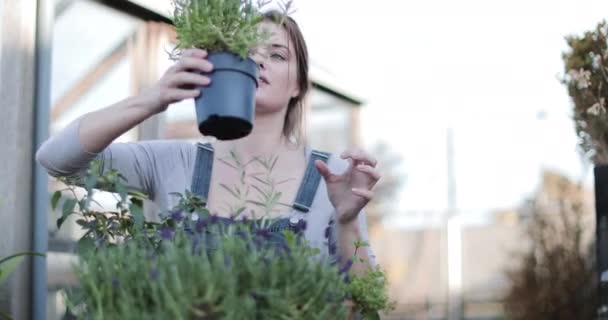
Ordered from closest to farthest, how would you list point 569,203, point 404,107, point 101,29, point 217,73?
point 217,73 → point 101,29 → point 569,203 → point 404,107

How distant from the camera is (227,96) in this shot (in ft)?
4.42

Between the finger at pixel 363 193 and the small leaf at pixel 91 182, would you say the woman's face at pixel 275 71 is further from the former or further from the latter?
the small leaf at pixel 91 182

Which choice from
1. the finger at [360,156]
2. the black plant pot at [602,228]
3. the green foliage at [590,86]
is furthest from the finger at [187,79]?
the green foliage at [590,86]

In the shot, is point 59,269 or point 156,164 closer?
point 156,164

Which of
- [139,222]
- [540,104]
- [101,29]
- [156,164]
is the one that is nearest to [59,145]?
[139,222]

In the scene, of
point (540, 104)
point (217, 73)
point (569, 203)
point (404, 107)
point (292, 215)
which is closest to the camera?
point (217, 73)

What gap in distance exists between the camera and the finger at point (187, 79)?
4.38 feet

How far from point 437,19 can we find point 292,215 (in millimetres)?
6130

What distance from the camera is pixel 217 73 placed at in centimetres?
136

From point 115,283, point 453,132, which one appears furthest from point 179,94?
point 453,132

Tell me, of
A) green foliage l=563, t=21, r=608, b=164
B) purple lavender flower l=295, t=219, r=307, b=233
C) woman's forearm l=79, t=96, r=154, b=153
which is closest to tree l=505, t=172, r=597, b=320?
green foliage l=563, t=21, r=608, b=164

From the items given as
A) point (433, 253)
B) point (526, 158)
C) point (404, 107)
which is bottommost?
point (433, 253)

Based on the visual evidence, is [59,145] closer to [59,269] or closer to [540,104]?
[59,269]

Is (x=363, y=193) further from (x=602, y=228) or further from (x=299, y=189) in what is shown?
(x=602, y=228)
